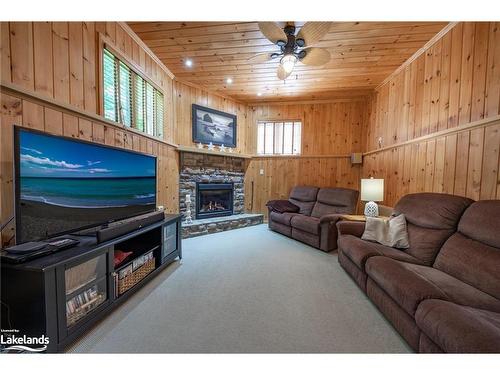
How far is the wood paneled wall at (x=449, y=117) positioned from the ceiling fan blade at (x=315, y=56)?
1354mm

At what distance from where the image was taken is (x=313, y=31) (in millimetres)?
2084

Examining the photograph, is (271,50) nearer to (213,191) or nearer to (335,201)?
(335,201)

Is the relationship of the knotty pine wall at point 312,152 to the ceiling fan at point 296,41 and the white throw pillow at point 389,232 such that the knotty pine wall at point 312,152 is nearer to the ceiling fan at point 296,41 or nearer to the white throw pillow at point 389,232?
the ceiling fan at point 296,41

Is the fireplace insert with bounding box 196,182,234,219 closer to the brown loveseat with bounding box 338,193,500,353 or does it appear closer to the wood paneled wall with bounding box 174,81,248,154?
the wood paneled wall with bounding box 174,81,248,154

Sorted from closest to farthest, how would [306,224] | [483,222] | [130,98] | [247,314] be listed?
[483,222]
[247,314]
[130,98]
[306,224]

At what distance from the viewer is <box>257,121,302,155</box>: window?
5238 millimetres

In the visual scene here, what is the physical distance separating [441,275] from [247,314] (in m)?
1.52

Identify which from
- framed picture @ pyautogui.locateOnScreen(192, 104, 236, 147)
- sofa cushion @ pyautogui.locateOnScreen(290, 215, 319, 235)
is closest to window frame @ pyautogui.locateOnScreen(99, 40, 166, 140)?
framed picture @ pyautogui.locateOnScreen(192, 104, 236, 147)

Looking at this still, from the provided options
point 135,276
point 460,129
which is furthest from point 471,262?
point 135,276

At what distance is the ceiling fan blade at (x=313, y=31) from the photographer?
6.46ft

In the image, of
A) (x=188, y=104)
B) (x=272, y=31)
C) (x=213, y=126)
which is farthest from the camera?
(x=213, y=126)
